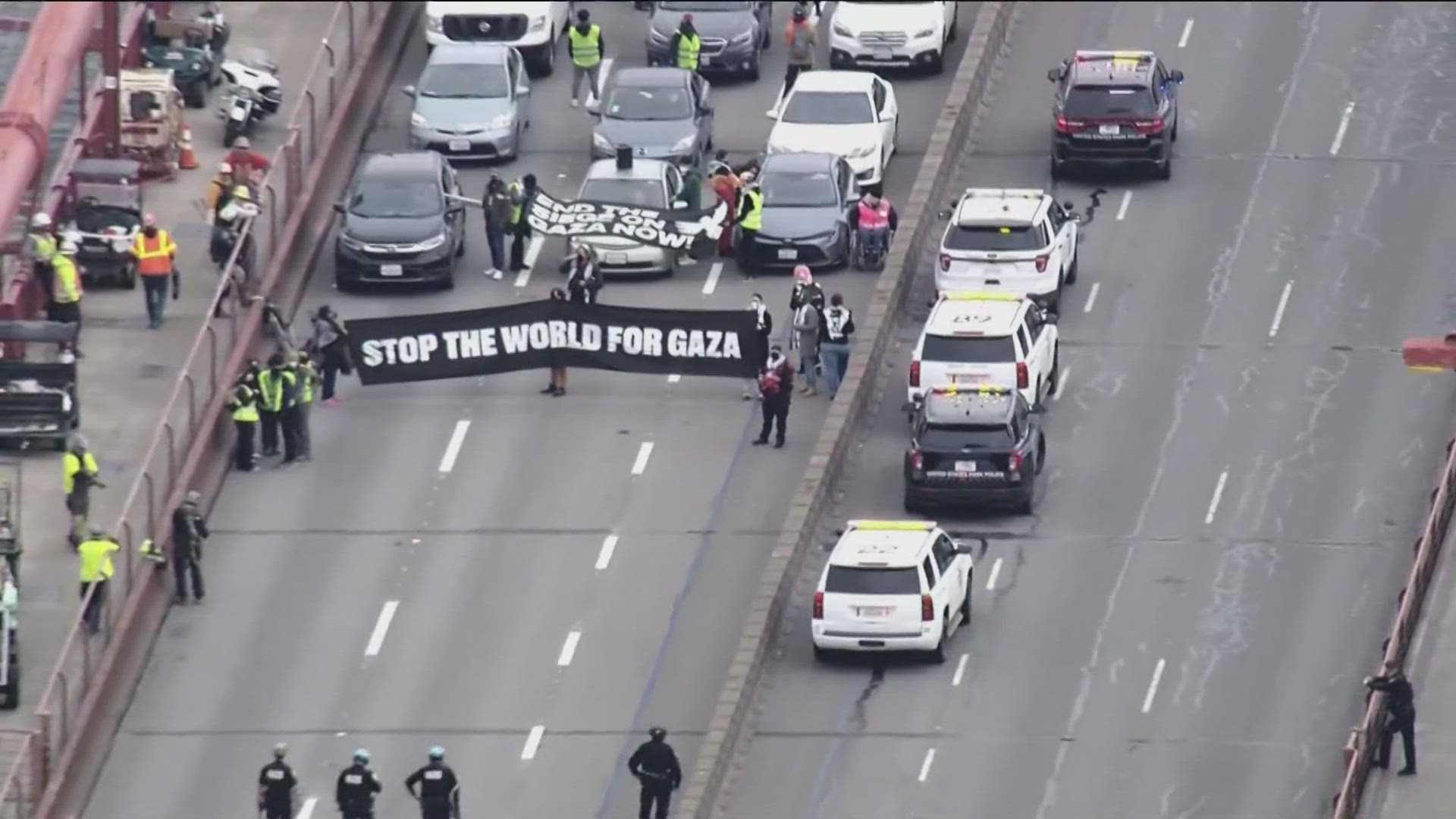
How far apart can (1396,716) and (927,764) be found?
5498 millimetres

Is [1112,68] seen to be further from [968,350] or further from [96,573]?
[96,573]

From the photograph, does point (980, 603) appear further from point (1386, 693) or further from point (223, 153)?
point (223, 153)

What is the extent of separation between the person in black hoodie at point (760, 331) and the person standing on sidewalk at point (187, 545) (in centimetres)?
865

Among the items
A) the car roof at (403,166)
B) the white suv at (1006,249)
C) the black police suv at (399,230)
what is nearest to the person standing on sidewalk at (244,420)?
the black police suv at (399,230)

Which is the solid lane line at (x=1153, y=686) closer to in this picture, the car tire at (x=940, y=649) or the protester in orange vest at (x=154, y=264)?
the car tire at (x=940, y=649)

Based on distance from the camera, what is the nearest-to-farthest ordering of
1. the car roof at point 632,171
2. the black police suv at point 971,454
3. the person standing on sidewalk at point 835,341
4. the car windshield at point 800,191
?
1. the black police suv at point 971,454
2. the person standing on sidewalk at point 835,341
3. the car windshield at point 800,191
4. the car roof at point 632,171

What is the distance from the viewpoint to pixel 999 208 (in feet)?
206

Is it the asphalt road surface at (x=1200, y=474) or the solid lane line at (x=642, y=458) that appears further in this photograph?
the solid lane line at (x=642, y=458)

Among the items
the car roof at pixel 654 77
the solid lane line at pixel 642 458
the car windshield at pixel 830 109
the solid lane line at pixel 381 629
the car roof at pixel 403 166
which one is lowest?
the solid lane line at pixel 642 458

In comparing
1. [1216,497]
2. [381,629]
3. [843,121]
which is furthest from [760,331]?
[381,629]

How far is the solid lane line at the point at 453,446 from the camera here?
59281 mm

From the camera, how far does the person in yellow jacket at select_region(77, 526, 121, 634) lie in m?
53.3

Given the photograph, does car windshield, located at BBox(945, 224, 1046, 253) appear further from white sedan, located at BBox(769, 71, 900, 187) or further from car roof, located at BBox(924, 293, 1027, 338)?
white sedan, located at BBox(769, 71, 900, 187)

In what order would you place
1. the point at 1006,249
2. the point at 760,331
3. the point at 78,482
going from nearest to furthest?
the point at 78,482 → the point at 760,331 → the point at 1006,249
